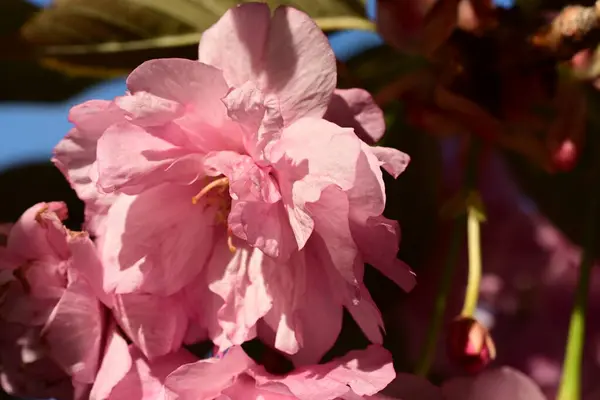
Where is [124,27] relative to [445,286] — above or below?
above

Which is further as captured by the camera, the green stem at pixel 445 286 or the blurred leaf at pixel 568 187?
the blurred leaf at pixel 568 187

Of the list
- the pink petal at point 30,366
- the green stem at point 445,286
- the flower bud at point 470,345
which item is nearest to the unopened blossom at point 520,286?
the green stem at point 445,286

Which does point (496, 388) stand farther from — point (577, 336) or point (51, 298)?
point (51, 298)

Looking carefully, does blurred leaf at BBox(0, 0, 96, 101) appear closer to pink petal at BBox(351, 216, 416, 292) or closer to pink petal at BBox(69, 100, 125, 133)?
pink petal at BBox(69, 100, 125, 133)

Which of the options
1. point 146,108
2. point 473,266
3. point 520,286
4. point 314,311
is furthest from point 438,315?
point 520,286

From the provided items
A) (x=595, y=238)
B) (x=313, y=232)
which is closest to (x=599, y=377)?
(x=595, y=238)

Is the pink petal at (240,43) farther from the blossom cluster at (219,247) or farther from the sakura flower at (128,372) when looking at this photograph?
the sakura flower at (128,372)
